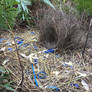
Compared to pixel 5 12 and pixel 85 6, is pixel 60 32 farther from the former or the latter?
pixel 85 6

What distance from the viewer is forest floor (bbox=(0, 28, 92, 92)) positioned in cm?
80

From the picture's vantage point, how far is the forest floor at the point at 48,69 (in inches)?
31.6

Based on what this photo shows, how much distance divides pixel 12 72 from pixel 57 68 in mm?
350

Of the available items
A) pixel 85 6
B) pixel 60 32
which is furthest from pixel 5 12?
pixel 85 6

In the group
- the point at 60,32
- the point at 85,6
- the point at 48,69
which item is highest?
the point at 85,6

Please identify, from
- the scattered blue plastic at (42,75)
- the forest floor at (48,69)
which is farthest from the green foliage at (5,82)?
the scattered blue plastic at (42,75)

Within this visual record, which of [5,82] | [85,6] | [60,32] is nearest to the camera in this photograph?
[5,82]

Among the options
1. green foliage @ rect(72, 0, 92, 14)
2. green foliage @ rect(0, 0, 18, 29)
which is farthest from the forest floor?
green foliage @ rect(72, 0, 92, 14)

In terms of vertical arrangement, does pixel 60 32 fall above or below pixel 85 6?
below

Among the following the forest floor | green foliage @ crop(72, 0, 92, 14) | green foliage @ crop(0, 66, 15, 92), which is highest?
green foliage @ crop(72, 0, 92, 14)

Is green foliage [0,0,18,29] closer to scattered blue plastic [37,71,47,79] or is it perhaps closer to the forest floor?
the forest floor

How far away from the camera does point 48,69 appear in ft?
3.14

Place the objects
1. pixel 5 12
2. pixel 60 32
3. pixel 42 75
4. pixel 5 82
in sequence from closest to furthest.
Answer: pixel 5 82
pixel 42 75
pixel 5 12
pixel 60 32

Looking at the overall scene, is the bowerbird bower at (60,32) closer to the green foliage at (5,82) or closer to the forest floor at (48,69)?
the forest floor at (48,69)
